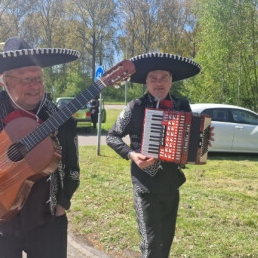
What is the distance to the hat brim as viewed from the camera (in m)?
2.05

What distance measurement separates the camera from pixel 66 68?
42.9 m

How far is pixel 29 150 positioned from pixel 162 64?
1.38m

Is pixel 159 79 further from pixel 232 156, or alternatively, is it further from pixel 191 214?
pixel 232 156

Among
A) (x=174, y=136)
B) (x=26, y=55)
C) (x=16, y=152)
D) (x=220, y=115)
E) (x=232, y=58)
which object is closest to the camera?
(x=26, y=55)

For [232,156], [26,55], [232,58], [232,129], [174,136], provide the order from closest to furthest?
[26,55], [174,136], [232,129], [232,156], [232,58]

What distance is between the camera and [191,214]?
4871 mm

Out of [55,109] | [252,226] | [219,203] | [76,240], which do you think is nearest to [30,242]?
[55,109]

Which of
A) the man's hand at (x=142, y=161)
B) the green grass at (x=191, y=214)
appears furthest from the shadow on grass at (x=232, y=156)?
the man's hand at (x=142, y=161)

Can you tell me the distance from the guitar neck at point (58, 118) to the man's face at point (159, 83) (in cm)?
86

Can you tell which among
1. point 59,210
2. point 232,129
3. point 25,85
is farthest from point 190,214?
point 232,129

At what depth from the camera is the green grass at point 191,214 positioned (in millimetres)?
3949

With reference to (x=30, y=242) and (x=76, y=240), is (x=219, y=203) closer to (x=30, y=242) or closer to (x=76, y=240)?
(x=76, y=240)

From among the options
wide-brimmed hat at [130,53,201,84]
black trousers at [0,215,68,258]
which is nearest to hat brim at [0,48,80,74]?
wide-brimmed hat at [130,53,201,84]

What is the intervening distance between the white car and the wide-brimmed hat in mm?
6875
